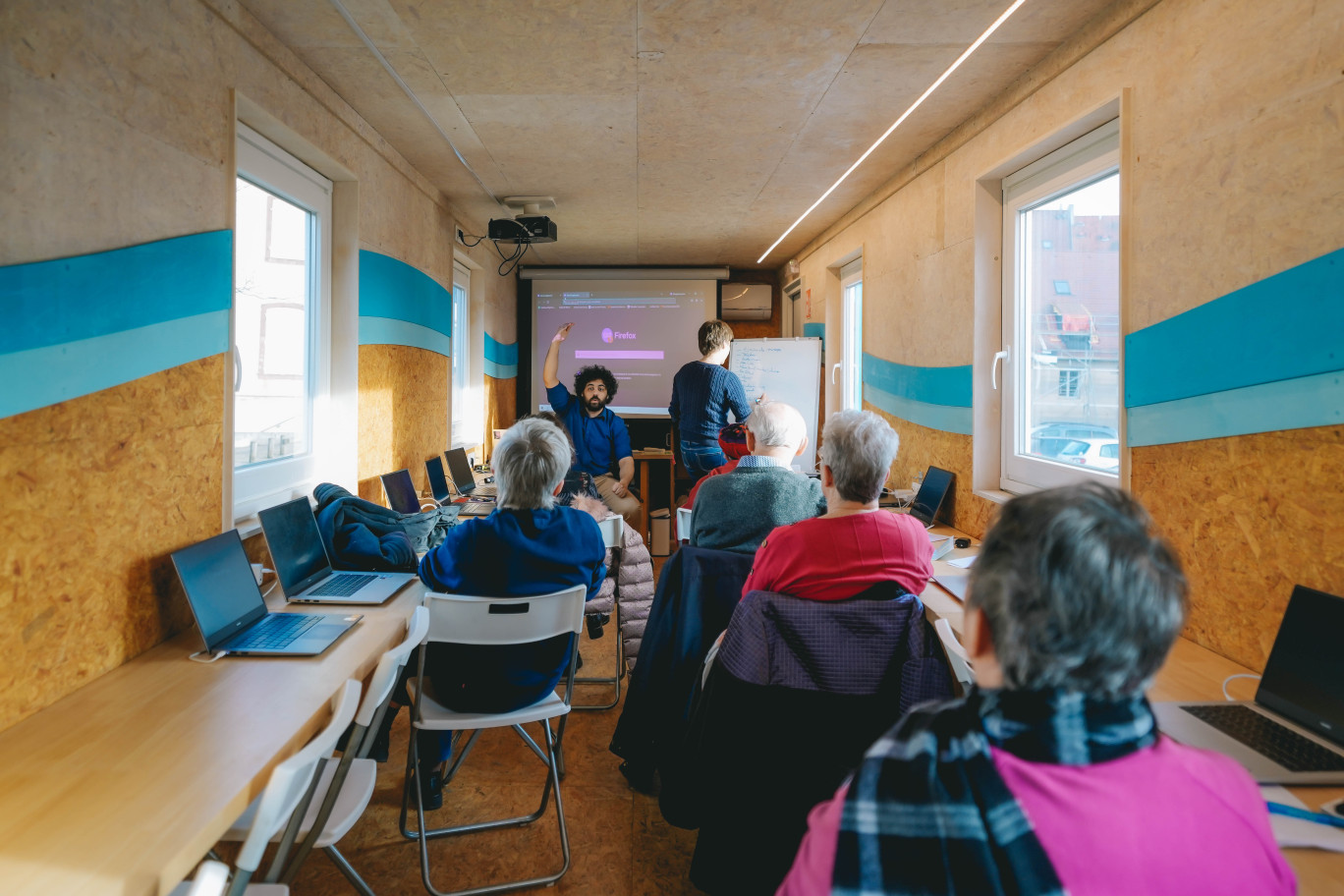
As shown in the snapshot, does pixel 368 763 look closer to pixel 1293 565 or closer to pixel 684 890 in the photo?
pixel 684 890

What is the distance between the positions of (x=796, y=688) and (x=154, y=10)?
233 centimetres

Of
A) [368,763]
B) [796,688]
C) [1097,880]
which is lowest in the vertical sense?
[368,763]

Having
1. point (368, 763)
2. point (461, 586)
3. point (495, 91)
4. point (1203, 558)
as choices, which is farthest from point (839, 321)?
point (368, 763)

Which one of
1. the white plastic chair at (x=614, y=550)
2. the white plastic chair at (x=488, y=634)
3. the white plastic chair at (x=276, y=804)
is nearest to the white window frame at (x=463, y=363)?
the white plastic chair at (x=614, y=550)

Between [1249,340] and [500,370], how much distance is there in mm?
5878

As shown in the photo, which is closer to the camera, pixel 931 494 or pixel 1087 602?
pixel 1087 602

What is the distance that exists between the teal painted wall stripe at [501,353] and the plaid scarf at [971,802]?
577 centimetres

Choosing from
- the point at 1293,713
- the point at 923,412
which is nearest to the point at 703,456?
the point at 923,412

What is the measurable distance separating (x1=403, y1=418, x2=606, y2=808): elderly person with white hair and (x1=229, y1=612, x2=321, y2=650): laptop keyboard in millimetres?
342

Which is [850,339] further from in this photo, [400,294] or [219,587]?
[219,587]

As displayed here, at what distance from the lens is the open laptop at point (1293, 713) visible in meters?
1.22

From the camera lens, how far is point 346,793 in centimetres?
155

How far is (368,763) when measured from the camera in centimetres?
169

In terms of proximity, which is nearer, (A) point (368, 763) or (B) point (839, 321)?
(A) point (368, 763)
